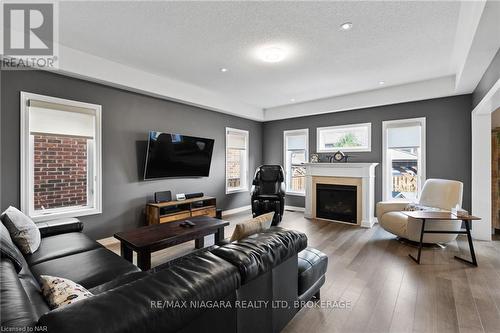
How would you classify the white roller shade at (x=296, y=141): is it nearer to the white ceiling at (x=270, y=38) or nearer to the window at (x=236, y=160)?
the window at (x=236, y=160)

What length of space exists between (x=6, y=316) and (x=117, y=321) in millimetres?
372

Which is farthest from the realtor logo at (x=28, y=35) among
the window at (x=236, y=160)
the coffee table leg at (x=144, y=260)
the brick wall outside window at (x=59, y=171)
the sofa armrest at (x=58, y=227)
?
the window at (x=236, y=160)

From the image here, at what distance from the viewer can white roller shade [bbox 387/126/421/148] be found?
4.53 m

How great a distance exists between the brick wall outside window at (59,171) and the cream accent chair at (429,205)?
4.70 m

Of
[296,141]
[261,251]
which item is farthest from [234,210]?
[261,251]

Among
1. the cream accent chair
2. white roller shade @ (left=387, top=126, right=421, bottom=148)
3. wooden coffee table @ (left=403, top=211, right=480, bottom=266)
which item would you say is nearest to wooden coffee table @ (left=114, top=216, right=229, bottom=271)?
wooden coffee table @ (left=403, top=211, right=480, bottom=266)

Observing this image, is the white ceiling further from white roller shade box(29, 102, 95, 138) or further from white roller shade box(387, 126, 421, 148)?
white roller shade box(387, 126, 421, 148)

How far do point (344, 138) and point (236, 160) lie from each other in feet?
8.70

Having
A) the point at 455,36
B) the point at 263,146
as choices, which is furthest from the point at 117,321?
the point at 263,146

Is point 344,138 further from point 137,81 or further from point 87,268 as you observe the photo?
point 87,268

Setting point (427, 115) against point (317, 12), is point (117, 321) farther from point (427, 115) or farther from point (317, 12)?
point (427, 115)

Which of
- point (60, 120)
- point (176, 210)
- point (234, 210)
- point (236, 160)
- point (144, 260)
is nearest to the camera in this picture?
point (144, 260)

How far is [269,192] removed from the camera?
5.49 meters

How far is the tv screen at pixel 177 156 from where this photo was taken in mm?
3990
